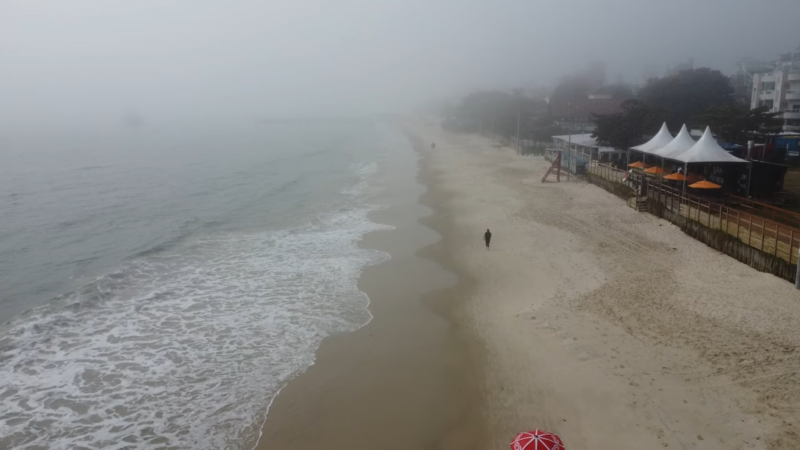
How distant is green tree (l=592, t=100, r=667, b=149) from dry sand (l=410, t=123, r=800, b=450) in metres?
13.9

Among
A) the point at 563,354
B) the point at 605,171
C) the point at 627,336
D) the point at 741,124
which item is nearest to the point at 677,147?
the point at 605,171

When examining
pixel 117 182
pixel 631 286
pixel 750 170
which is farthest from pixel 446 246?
pixel 117 182

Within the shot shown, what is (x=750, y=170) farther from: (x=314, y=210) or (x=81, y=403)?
(x=81, y=403)

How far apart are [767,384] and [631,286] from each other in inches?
216

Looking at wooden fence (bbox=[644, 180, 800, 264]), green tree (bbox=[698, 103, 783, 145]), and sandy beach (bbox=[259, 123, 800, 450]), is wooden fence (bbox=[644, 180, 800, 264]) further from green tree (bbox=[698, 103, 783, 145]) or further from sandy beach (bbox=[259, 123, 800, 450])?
green tree (bbox=[698, 103, 783, 145])

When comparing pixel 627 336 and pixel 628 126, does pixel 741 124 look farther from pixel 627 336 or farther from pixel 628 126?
pixel 627 336

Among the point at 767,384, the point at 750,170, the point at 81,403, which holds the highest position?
the point at 750,170

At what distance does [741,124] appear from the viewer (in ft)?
107

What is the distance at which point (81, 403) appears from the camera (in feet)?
35.4

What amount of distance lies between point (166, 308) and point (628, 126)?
30.7 m

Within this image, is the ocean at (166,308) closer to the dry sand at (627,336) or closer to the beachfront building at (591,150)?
the dry sand at (627,336)

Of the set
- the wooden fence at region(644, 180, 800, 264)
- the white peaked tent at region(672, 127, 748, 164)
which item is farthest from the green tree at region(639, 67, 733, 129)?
the wooden fence at region(644, 180, 800, 264)

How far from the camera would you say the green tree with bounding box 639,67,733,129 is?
165ft

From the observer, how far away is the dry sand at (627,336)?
9.18 meters
